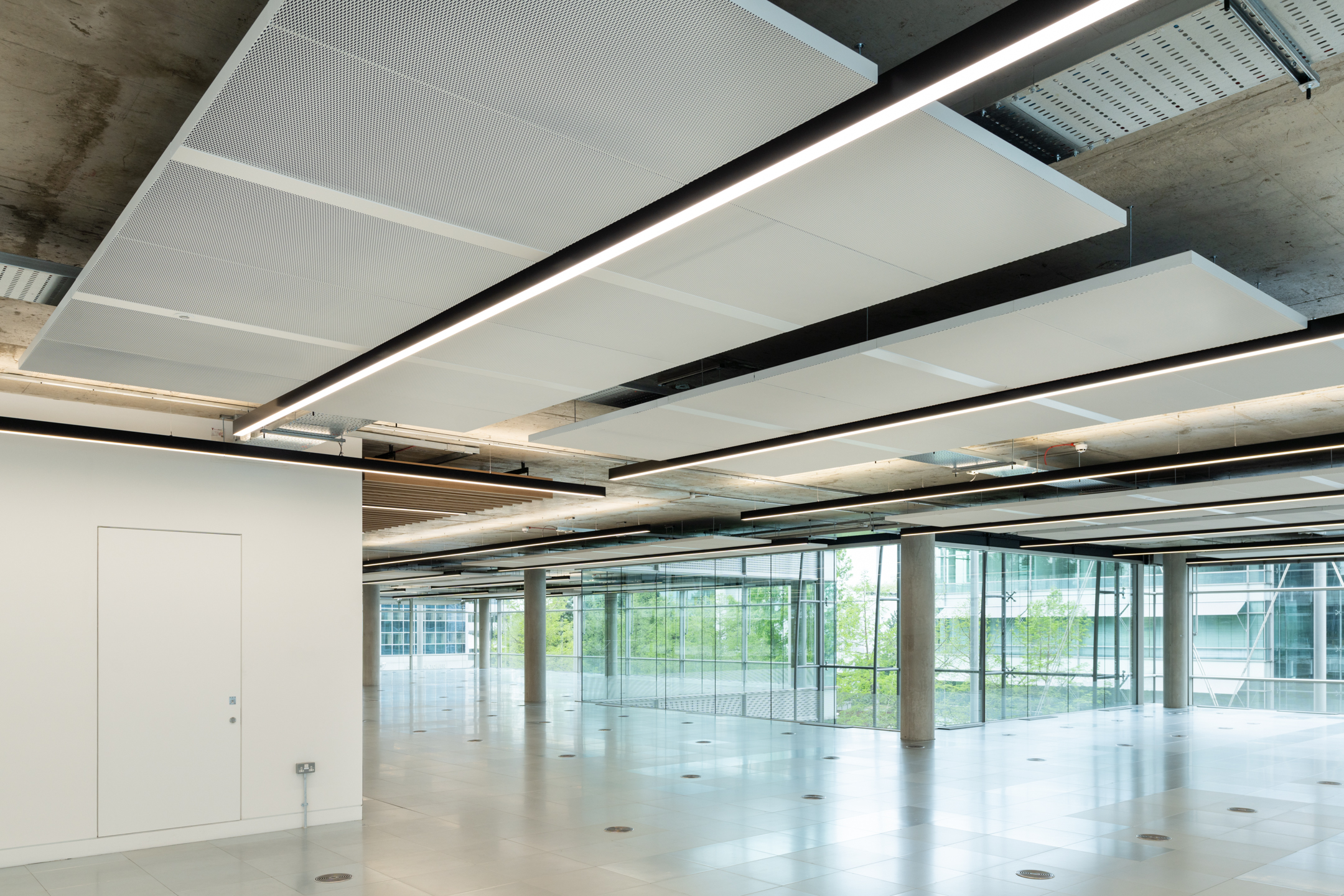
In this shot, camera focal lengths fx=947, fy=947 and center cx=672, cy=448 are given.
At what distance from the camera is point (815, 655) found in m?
26.0

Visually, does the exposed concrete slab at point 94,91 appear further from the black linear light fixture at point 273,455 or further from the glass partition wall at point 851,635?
the glass partition wall at point 851,635

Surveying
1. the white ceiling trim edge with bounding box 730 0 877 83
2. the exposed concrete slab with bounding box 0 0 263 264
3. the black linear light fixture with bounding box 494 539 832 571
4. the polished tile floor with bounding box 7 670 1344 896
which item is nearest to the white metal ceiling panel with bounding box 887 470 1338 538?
the black linear light fixture with bounding box 494 539 832 571

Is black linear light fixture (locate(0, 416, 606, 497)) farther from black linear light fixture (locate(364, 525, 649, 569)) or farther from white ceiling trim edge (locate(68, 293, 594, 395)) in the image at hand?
black linear light fixture (locate(364, 525, 649, 569))

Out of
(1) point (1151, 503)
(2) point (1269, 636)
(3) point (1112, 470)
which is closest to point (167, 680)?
(3) point (1112, 470)

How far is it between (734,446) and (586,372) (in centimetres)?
355

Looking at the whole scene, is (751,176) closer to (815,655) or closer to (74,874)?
(74,874)

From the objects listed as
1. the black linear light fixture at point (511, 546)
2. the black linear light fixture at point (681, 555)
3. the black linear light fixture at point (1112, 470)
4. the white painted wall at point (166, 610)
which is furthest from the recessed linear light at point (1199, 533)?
the white painted wall at point (166, 610)

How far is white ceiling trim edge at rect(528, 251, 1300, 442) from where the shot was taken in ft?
17.5

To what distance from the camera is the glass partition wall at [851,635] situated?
78.8 ft

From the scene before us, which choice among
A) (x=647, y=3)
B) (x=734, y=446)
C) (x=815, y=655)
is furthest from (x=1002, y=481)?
(x=815, y=655)

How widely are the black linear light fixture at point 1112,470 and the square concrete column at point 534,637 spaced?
15.3 m

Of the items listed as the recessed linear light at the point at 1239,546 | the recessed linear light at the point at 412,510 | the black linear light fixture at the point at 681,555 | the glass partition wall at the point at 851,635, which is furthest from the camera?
the glass partition wall at the point at 851,635

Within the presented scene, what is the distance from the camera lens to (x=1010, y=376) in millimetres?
7516

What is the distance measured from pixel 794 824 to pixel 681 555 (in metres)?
15.6
